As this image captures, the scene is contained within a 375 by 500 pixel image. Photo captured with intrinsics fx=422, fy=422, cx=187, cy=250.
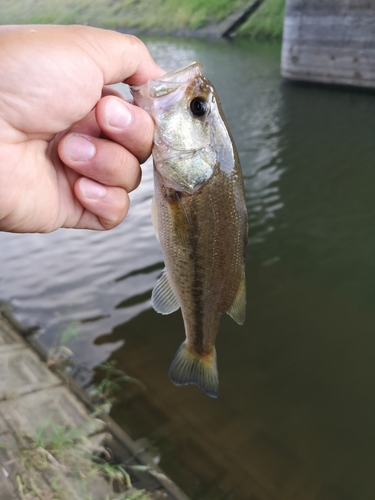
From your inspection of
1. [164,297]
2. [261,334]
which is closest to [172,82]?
[164,297]

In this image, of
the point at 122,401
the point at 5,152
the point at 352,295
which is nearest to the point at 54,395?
the point at 122,401

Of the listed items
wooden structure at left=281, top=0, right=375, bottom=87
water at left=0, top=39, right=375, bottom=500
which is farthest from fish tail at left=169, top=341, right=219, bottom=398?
wooden structure at left=281, top=0, right=375, bottom=87

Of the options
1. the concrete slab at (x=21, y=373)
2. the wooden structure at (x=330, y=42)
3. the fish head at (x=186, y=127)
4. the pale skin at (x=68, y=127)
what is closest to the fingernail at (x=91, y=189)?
the pale skin at (x=68, y=127)

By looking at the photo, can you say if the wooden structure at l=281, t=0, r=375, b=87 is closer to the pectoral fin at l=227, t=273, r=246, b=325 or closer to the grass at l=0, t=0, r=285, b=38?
the grass at l=0, t=0, r=285, b=38

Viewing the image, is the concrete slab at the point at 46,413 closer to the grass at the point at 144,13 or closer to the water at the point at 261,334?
the water at the point at 261,334

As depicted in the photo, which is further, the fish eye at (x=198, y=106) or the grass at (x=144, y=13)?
the grass at (x=144, y=13)
